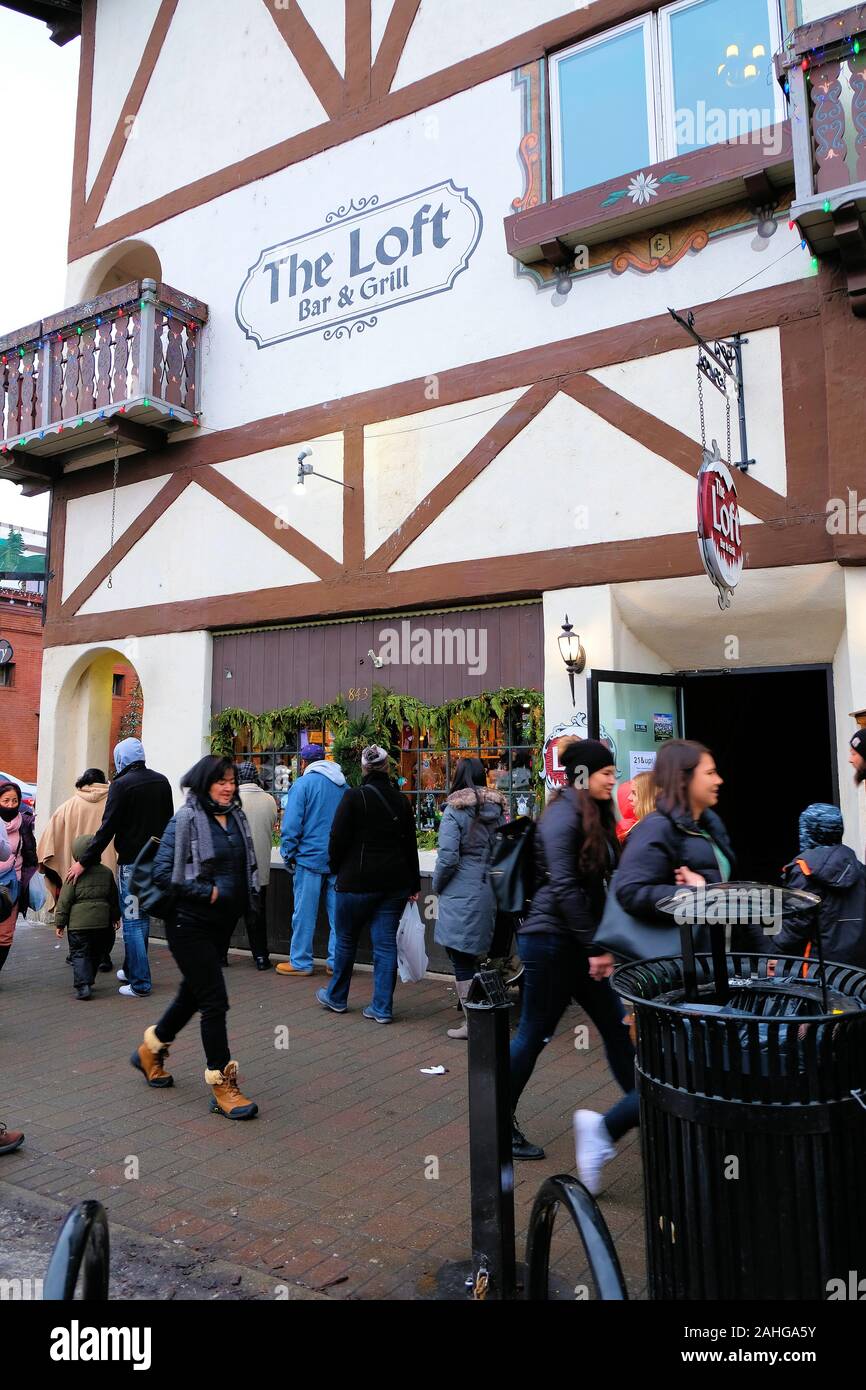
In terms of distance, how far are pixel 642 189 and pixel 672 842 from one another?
18.4 feet

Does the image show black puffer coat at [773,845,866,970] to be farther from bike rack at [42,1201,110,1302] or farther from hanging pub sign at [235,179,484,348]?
hanging pub sign at [235,179,484,348]

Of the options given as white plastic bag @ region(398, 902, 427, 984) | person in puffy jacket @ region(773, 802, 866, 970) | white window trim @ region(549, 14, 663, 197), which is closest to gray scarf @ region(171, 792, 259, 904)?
white plastic bag @ region(398, 902, 427, 984)

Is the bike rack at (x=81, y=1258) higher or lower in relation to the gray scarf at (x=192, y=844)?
lower

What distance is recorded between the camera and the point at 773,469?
21.6 feet

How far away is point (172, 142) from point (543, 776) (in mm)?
8604

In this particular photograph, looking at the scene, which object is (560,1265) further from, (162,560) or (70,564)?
(70,564)

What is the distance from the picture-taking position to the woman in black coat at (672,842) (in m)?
3.42

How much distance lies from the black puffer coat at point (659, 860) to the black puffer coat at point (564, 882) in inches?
19.3

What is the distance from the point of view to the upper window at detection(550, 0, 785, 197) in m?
→ 6.94

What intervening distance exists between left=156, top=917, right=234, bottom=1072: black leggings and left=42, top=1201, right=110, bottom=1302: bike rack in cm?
245

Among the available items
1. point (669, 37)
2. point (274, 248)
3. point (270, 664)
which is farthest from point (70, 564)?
point (669, 37)

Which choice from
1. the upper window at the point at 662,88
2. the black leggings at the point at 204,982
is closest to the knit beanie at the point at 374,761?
the black leggings at the point at 204,982

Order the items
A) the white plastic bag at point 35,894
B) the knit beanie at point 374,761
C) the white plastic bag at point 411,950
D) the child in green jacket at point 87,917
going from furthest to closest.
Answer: the child in green jacket at point 87,917 < the white plastic bag at point 411,950 < the knit beanie at point 374,761 < the white plastic bag at point 35,894

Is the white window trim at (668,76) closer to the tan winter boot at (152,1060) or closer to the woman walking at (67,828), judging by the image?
the woman walking at (67,828)
